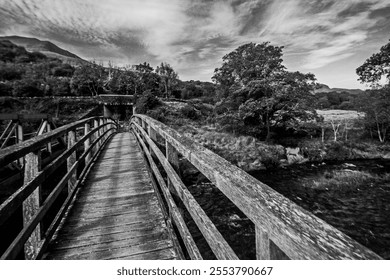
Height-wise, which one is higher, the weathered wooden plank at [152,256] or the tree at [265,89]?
the tree at [265,89]

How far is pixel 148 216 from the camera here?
2602mm

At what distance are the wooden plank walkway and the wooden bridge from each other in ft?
0.03

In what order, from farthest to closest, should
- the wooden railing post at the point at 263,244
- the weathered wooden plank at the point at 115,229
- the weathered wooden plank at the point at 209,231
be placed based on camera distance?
the weathered wooden plank at the point at 115,229, the weathered wooden plank at the point at 209,231, the wooden railing post at the point at 263,244

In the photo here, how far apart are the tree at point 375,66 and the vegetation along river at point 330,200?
7.48m

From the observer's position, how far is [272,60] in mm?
20469

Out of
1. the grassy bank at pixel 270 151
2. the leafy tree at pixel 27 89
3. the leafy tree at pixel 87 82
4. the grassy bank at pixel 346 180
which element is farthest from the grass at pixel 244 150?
the leafy tree at pixel 87 82

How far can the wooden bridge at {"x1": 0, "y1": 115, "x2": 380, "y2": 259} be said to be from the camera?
2.07 feet

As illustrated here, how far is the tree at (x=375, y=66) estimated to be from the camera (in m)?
15.7

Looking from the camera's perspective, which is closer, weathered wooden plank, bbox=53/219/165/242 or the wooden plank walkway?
the wooden plank walkway

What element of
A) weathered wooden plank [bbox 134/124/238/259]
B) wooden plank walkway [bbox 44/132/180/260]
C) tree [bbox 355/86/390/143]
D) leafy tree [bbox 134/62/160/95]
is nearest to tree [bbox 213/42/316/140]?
tree [bbox 355/86/390/143]

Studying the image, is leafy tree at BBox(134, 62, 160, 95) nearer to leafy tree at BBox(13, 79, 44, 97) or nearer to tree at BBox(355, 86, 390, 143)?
leafy tree at BBox(13, 79, 44, 97)

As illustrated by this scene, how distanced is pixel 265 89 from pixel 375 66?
8.86 meters

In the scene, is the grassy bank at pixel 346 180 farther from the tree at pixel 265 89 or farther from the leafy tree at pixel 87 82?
the leafy tree at pixel 87 82

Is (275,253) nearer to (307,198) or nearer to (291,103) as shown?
(307,198)
